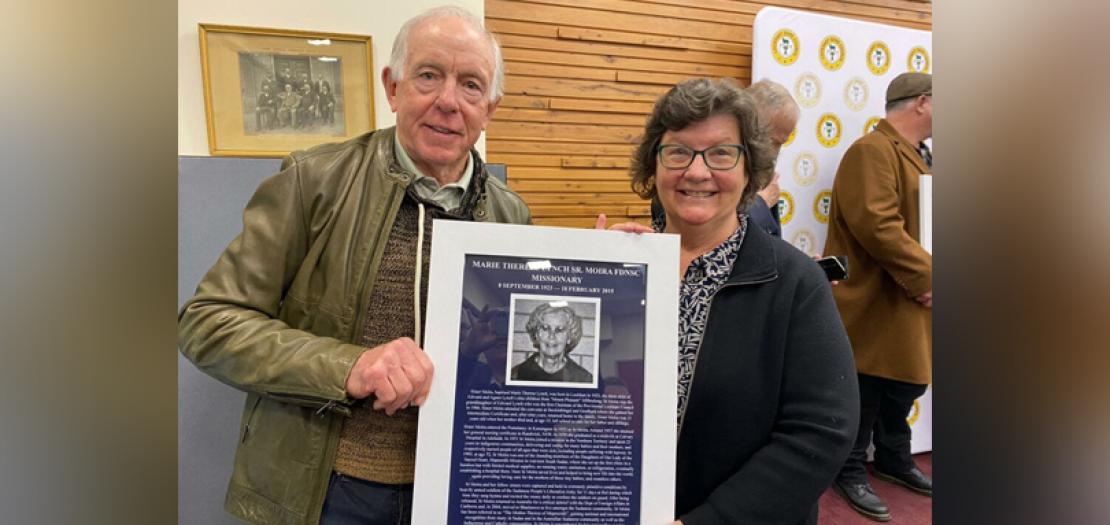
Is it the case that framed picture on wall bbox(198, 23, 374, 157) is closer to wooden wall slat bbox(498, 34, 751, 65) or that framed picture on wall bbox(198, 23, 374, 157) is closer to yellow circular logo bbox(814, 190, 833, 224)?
wooden wall slat bbox(498, 34, 751, 65)

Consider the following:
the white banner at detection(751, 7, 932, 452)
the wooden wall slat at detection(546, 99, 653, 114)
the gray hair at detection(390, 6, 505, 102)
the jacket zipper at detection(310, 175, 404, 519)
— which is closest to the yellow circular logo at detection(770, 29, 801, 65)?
the white banner at detection(751, 7, 932, 452)

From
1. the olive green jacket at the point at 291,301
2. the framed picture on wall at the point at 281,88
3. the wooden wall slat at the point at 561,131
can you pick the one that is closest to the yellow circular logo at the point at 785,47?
the wooden wall slat at the point at 561,131

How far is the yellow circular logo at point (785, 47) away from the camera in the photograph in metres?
3.31

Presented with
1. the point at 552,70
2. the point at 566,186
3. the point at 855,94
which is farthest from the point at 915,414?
the point at 552,70

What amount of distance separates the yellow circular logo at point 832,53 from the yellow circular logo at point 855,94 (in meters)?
0.13

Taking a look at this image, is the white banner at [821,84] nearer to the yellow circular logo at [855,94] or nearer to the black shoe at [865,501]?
the yellow circular logo at [855,94]

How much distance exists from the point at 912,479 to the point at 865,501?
47cm

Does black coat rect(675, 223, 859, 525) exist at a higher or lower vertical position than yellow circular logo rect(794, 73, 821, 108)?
lower

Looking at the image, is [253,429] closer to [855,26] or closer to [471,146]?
[471,146]

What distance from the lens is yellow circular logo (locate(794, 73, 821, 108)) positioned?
3381mm

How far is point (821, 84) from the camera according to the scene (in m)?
3.43

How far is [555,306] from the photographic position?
1027mm

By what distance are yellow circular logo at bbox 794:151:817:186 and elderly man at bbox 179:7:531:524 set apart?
264 cm
